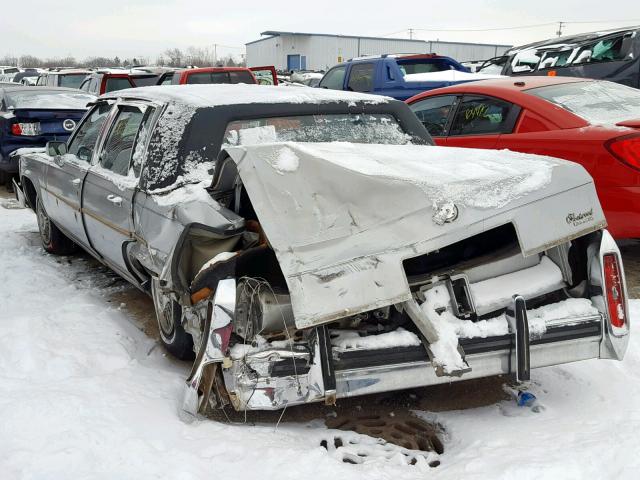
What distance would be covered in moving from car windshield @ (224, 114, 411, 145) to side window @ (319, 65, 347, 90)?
8580mm

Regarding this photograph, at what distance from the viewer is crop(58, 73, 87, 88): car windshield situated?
57.0ft

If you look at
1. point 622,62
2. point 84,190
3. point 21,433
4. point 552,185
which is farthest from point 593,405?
point 622,62

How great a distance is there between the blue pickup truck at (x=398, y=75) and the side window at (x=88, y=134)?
6750 millimetres

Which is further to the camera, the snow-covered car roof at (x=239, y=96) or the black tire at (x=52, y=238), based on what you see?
the black tire at (x=52, y=238)

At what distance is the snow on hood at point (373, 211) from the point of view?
8.30ft

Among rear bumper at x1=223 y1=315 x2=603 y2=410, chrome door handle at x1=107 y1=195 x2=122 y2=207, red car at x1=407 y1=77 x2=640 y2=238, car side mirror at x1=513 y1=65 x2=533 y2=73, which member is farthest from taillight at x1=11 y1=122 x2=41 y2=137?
rear bumper at x1=223 y1=315 x2=603 y2=410

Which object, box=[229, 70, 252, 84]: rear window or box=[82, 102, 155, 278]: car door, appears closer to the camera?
box=[82, 102, 155, 278]: car door

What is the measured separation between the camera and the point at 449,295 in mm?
2803

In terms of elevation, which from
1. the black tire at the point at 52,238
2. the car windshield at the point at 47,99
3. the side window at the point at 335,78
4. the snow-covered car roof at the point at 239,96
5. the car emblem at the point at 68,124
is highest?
the snow-covered car roof at the point at 239,96

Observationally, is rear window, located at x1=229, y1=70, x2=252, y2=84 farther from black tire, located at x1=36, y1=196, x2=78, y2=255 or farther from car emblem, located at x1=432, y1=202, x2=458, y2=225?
car emblem, located at x1=432, y1=202, x2=458, y2=225

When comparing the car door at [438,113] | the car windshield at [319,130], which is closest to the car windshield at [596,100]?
the car door at [438,113]

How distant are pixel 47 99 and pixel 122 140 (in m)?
6.55

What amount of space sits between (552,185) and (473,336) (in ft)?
2.52

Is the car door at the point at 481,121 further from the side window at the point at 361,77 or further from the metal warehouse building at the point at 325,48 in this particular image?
the metal warehouse building at the point at 325,48
